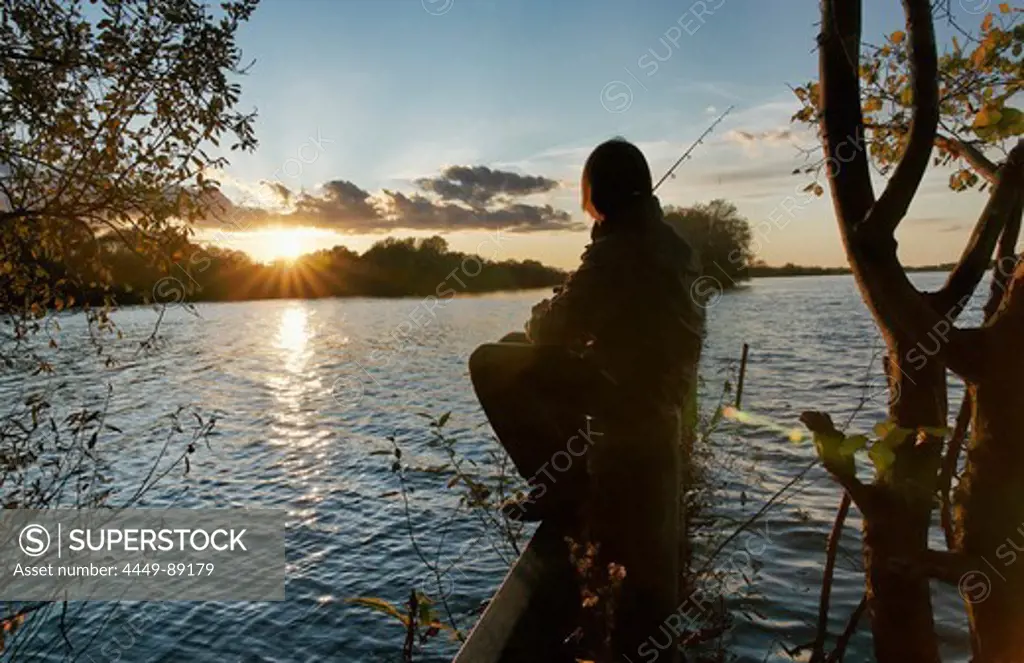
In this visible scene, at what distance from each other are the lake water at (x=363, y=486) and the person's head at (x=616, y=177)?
93.0 inches

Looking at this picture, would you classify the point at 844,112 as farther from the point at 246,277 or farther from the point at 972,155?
the point at 246,277

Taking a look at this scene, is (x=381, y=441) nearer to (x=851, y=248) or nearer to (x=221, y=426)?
(x=221, y=426)

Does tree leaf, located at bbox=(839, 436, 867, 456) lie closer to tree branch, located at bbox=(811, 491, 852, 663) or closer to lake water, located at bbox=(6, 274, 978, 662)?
tree branch, located at bbox=(811, 491, 852, 663)

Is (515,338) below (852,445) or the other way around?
the other way around

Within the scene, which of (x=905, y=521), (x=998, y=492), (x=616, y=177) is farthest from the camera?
(x=616, y=177)

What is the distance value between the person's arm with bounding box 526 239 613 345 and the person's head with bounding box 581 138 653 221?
0.74 feet

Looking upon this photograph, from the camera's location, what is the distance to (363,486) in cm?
1630

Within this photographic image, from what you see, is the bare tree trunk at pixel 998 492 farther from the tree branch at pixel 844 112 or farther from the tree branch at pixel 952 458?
the tree branch at pixel 952 458

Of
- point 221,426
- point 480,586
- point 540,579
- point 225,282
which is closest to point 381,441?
point 221,426

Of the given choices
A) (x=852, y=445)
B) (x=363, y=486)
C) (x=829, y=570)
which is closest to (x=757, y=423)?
(x=829, y=570)

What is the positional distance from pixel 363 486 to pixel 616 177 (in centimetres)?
1466

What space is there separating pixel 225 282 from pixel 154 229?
112048mm

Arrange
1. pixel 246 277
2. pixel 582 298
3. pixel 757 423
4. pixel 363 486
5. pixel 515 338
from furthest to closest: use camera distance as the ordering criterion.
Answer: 1. pixel 246 277
2. pixel 363 486
3. pixel 757 423
4. pixel 515 338
5. pixel 582 298

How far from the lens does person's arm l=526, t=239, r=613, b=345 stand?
280 cm
